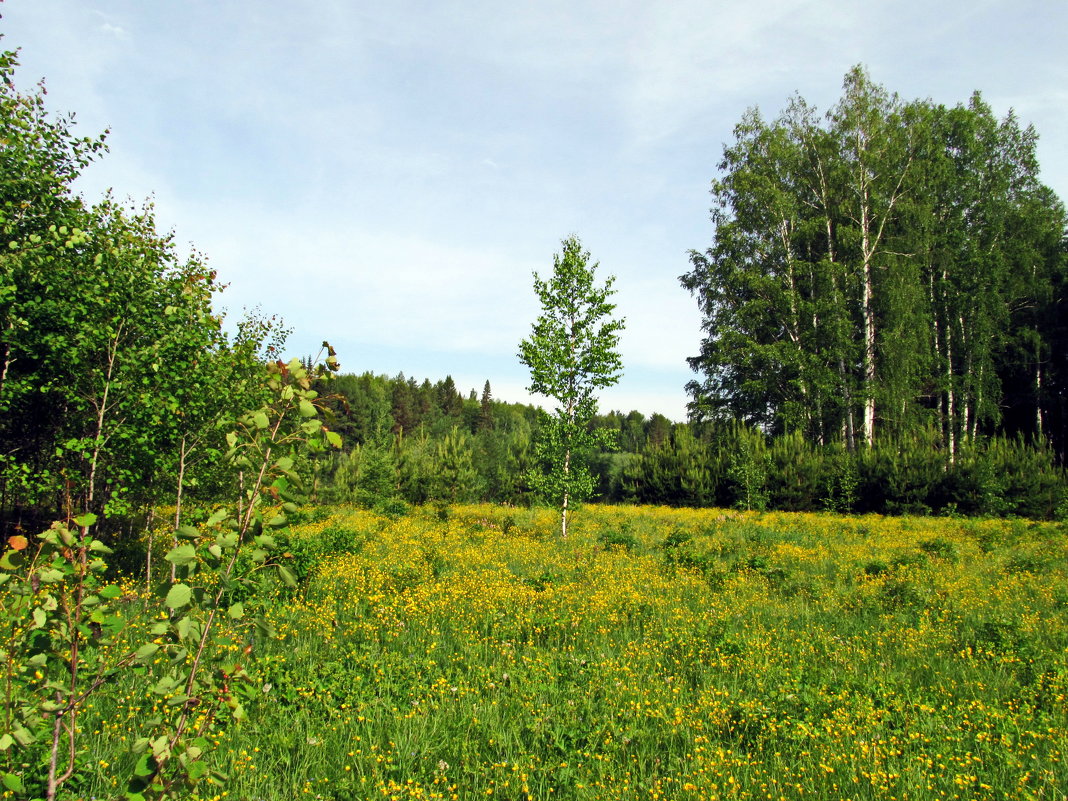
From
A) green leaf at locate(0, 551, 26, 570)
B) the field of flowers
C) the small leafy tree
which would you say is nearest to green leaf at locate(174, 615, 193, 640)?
green leaf at locate(0, 551, 26, 570)

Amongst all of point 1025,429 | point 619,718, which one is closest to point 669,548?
point 619,718

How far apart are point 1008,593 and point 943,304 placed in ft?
74.6

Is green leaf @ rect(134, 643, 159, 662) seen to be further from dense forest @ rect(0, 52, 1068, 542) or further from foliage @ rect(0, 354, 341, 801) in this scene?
dense forest @ rect(0, 52, 1068, 542)

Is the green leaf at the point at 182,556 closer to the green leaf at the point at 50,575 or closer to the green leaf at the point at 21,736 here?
the green leaf at the point at 50,575

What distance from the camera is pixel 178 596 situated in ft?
5.15

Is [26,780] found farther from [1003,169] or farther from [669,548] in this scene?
[1003,169]

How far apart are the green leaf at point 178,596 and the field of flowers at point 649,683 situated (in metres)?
1.29

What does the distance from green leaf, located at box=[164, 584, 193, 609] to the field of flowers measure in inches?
51.0

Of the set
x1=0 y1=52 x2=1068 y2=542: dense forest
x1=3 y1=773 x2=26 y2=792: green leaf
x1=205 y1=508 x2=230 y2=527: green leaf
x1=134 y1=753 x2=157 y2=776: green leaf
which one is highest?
x1=0 y1=52 x2=1068 y2=542: dense forest

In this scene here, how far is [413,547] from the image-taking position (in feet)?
37.7

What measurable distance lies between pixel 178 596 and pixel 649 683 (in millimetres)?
4800

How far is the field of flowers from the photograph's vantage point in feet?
12.5

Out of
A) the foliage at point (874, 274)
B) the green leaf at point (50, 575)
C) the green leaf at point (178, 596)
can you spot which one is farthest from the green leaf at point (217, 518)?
the foliage at point (874, 274)

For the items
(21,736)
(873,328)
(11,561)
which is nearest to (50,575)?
(11,561)
